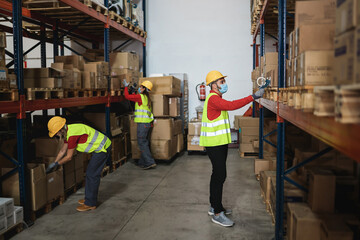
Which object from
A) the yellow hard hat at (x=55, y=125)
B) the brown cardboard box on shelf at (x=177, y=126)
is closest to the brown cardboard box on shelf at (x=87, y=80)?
the yellow hard hat at (x=55, y=125)

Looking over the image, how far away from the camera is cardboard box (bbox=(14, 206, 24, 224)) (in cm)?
460

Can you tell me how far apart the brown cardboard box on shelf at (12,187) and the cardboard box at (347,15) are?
478cm

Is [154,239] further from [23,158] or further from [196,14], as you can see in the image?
[196,14]

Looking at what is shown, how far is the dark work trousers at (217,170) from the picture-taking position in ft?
15.6

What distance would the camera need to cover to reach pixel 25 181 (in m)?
4.89

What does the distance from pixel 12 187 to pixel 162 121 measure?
442 cm

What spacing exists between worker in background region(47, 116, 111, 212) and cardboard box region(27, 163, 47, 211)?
15 centimetres

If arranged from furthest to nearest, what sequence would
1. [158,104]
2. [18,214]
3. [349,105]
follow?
[158,104], [18,214], [349,105]

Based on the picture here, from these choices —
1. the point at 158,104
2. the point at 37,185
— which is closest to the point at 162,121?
the point at 158,104

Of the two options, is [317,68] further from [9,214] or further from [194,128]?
[194,128]

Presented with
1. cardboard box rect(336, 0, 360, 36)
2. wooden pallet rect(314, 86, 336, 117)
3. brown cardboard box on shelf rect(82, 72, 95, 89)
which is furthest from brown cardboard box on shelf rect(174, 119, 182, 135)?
cardboard box rect(336, 0, 360, 36)

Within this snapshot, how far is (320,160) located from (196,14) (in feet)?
27.4

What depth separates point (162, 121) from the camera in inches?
345

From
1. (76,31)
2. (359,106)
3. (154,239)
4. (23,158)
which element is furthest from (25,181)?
(76,31)
